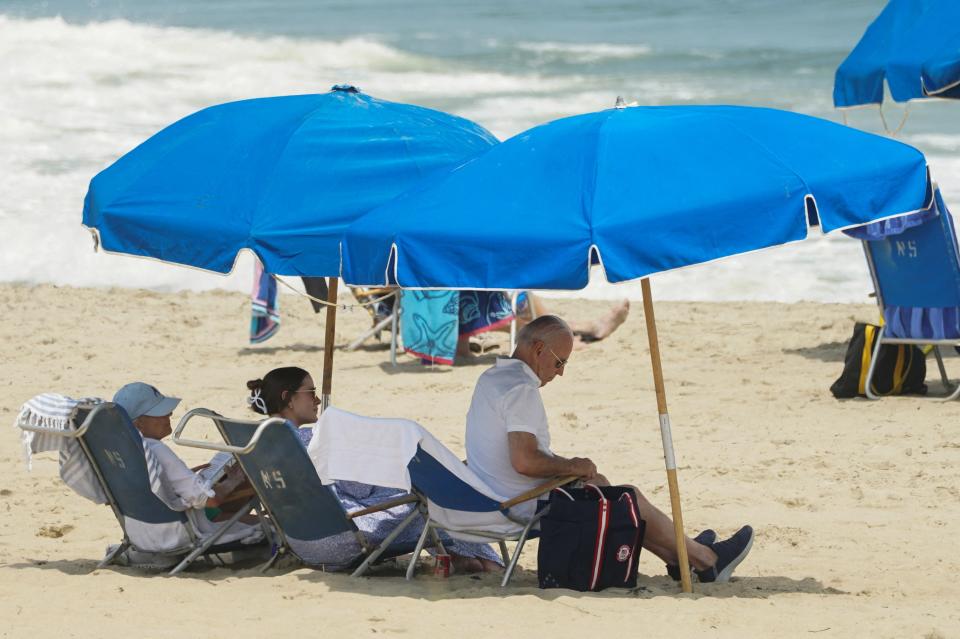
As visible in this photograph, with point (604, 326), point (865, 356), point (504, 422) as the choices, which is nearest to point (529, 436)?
point (504, 422)

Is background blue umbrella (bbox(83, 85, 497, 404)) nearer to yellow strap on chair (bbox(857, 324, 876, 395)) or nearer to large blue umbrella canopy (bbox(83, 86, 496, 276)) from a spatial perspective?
large blue umbrella canopy (bbox(83, 86, 496, 276))

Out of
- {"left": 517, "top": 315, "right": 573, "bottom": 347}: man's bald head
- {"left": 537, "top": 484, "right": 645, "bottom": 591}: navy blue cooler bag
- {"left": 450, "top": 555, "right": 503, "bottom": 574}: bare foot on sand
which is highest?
{"left": 517, "top": 315, "right": 573, "bottom": 347}: man's bald head

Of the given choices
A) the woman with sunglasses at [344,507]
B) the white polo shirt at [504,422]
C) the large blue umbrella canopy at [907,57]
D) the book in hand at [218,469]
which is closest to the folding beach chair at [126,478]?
the book in hand at [218,469]

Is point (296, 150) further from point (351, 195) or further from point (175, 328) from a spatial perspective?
point (175, 328)

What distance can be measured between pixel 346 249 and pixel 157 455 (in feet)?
3.41

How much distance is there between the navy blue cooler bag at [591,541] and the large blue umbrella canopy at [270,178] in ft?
3.59

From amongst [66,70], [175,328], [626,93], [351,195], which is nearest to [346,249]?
[351,195]

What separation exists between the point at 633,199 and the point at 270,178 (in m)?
1.41

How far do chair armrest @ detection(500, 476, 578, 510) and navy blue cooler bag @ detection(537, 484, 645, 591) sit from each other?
0.23ft

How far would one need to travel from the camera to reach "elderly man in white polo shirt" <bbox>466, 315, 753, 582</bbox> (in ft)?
15.0

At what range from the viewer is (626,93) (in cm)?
2792

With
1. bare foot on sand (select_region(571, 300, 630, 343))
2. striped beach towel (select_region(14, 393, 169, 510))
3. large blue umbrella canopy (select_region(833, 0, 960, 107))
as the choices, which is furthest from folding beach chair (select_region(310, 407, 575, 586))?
bare foot on sand (select_region(571, 300, 630, 343))

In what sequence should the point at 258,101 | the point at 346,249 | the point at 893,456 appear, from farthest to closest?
the point at 893,456
the point at 258,101
the point at 346,249

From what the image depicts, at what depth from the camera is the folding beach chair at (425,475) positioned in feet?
14.5
